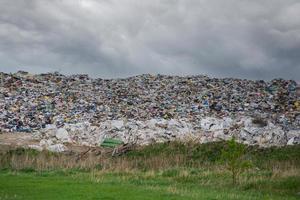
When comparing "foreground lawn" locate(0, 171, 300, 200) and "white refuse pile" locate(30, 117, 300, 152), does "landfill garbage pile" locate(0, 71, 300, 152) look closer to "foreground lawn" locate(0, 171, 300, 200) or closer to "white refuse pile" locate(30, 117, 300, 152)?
"white refuse pile" locate(30, 117, 300, 152)

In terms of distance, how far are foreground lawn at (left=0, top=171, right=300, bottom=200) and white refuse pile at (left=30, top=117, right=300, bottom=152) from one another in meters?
6.69

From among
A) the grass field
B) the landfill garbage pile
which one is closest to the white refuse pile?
the landfill garbage pile

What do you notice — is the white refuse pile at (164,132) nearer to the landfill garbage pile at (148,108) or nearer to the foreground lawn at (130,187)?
the landfill garbage pile at (148,108)

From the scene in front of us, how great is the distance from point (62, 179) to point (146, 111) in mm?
15552

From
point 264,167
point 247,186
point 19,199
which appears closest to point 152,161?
point 264,167

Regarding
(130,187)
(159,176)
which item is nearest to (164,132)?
(159,176)

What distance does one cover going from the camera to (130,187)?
16312 mm

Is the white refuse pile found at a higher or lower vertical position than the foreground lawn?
higher

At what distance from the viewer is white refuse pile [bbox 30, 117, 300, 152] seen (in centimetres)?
2630

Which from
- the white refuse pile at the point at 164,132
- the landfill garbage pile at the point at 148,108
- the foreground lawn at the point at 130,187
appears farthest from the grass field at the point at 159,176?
the landfill garbage pile at the point at 148,108

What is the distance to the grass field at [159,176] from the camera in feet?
48.5

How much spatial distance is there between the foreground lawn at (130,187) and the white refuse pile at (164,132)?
6.69 m

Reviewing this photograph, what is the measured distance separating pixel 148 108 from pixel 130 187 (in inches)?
682

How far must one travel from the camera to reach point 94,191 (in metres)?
15.0
